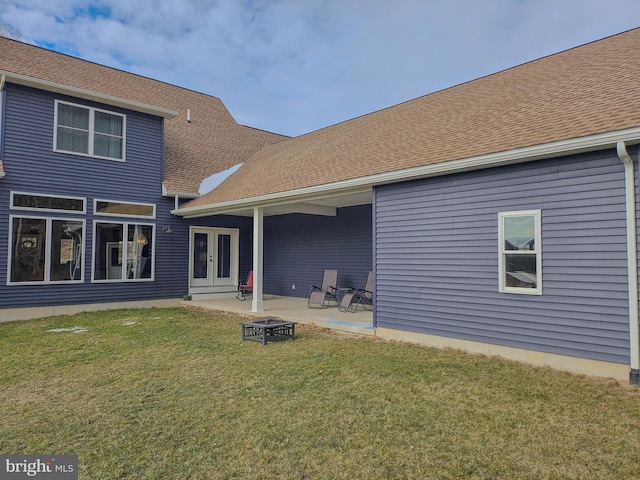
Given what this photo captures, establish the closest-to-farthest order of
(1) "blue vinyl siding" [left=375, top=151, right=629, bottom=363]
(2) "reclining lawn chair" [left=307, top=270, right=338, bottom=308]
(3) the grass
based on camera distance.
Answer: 1. (3) the grass
2. (1) "blue vinyl siding" [left=375, top=151, right=629, bottom=363]
3. (2) "reclining lawn chair" [left=307, top=270, right=338, bottom=308]

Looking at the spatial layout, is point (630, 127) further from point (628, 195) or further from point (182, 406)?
point (182, 406)

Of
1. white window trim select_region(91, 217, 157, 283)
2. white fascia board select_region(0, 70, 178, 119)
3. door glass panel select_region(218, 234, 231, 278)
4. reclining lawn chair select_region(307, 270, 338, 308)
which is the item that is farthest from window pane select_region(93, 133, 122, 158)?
reclining lawn chair select_region(307, 270, 338, 308)

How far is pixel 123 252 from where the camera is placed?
398 inches

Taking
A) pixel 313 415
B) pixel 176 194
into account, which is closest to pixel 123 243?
pixel 176 194

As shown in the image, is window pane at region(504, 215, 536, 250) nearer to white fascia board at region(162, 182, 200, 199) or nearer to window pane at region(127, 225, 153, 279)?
white fascia board at region(162, 182, 200, 199)

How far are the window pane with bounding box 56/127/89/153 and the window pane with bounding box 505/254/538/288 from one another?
9.44 m

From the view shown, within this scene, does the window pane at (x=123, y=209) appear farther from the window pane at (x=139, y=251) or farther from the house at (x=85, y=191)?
the window pane at (x=139, y=251)

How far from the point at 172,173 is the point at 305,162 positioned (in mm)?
4180

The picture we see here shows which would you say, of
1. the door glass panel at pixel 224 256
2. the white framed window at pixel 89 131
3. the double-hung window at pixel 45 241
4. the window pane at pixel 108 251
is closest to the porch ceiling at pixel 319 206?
the door glass panel at pixel 224 256

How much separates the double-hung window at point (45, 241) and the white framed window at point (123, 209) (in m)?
0.35

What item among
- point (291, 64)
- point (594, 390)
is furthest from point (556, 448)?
point (291, 64)

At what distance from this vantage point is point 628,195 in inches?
169

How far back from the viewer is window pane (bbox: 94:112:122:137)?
9.75 metres

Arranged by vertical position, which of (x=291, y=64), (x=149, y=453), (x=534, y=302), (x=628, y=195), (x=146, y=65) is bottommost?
(x=149, y=453)
